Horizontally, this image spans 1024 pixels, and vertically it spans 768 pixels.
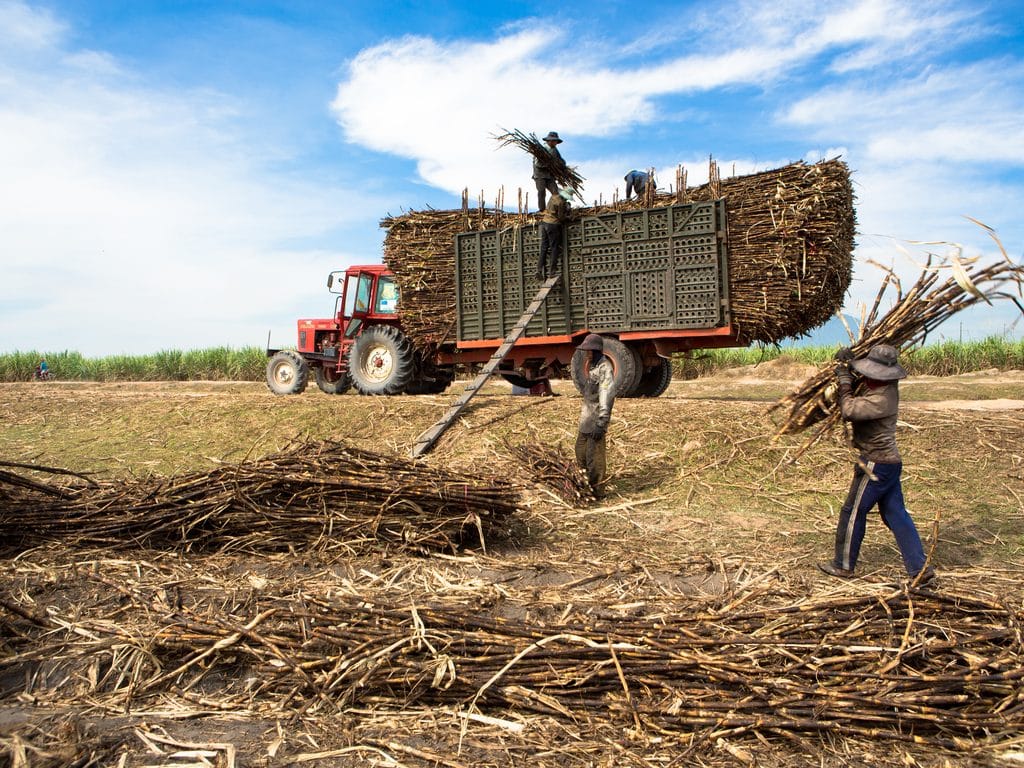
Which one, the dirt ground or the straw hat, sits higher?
the straw hat

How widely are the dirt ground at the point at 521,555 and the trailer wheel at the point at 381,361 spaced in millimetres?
1789

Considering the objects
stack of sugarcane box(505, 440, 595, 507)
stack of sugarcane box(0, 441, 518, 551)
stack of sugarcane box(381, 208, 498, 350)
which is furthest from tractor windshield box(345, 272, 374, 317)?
stack of sugarcane box(0, 441, 518, 551)

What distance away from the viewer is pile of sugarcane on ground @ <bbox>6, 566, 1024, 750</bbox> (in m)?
3.18

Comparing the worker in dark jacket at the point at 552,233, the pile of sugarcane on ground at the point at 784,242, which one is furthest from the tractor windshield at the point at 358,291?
the pile of sugarcane on ground at the point at 784,242

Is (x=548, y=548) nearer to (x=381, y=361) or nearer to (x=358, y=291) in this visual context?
(x=381, y=361)

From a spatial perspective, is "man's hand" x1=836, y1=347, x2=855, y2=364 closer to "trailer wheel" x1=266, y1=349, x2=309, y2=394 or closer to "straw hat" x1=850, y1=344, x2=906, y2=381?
"straw hat" x1=850, y1=344, x2=906, y2=381

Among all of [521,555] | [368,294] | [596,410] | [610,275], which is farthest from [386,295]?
[521,555]

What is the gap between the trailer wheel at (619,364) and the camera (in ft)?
34.0

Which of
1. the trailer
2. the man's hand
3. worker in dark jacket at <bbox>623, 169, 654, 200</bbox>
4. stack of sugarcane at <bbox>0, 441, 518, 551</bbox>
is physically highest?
worker in dark jacket at <bbox>623, 169, 654, 200</bbox>

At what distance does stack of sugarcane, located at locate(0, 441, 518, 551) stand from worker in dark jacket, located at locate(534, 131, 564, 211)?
19.9ft

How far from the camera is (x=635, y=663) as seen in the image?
11.5 ft

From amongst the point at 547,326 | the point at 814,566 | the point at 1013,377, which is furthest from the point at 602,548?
the point at 1013,377

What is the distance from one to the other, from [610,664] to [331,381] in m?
13.0

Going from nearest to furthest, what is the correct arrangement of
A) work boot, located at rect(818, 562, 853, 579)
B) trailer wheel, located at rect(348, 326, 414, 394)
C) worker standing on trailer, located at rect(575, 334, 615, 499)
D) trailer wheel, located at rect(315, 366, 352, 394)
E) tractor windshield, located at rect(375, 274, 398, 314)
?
work boot, located at rect(818, 562, 853, 579) < worker standing on trailer, located at rect(575, 334, 615, 499) < trailer wheel, located at rect(348, 326, 414, 394) < tractor windshield, located at rect(375, 274, 398, 314) < trailer wheel, located at rect(315, 366, 352, 394)
